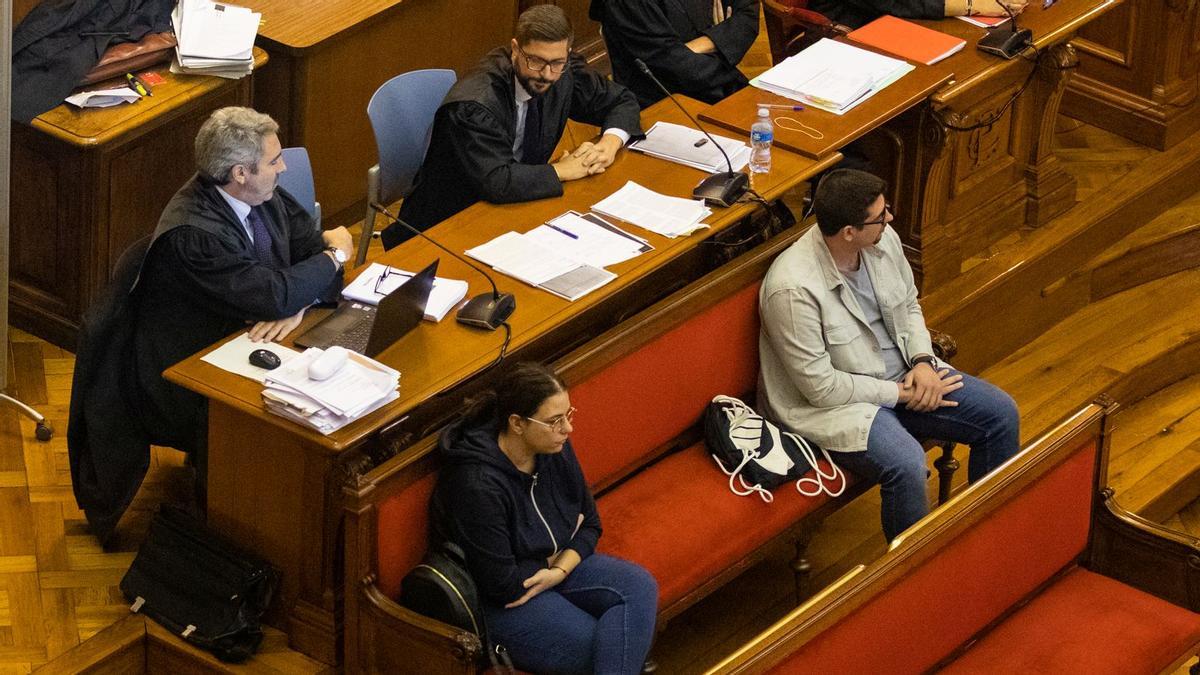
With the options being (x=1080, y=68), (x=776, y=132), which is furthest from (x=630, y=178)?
(x=1080, y=68)

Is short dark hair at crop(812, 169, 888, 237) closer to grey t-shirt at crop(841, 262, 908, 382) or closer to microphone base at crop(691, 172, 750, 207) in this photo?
grey t-shirt at crop(841, 262, 908, 382)

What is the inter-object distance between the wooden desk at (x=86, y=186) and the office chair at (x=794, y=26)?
1.60 metres

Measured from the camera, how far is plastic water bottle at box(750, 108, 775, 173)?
515 cm

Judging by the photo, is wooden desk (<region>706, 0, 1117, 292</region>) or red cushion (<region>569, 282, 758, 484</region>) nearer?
red cushion (<region>569, 282, 758, 484</region>)

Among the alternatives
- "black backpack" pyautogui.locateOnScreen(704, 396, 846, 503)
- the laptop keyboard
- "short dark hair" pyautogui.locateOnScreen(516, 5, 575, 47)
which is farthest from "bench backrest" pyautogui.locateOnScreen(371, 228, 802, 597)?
"short dark hair" pyautogui.locateOnScreen(516, 5, 575, 47)

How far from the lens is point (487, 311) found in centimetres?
441

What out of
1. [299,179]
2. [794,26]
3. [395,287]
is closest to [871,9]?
[794,26]

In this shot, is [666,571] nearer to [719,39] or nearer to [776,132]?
[776,132]

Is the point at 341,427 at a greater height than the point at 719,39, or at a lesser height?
lesser

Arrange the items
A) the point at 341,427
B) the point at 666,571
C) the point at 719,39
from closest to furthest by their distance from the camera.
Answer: the point at 341,427 < the point at 666,571 < the point at 719,39

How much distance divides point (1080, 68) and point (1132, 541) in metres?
2.72

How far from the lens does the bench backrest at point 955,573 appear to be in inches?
154

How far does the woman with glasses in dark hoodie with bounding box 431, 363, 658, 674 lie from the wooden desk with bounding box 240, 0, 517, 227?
1970 millimetres

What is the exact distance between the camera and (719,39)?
19.4 feet
